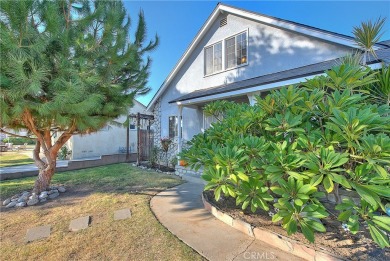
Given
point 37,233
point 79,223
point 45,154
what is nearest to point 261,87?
point 79,223

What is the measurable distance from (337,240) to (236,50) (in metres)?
9.18

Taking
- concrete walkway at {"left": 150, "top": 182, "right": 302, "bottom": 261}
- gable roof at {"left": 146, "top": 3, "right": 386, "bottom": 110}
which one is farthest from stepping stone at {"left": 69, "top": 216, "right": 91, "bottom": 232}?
gable roof at {"left": 146, "top": 3, "right": 386, "bottom": 110}

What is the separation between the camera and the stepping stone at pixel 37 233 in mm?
3979

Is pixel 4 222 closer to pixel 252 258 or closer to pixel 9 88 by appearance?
pixel 9 88

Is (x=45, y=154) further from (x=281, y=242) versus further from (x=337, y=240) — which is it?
(x=337, y=240)

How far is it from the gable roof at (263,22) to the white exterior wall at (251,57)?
11.8 inches

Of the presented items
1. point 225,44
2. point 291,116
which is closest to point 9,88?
point 291,116

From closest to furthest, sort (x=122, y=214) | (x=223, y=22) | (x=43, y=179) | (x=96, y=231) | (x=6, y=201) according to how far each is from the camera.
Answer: (x=96, y=231) → (x=122, y=214) → (x=6, y=201) → (x=43, y=179) → (x=223, y=22)

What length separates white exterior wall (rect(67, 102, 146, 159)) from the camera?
50.7 ft

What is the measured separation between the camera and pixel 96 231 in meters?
4.11

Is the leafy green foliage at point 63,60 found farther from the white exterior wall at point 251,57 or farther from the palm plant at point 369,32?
the palm plant at point 369,32

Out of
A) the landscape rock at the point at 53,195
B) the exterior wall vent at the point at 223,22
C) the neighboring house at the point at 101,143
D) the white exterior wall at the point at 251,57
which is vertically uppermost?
the exterior wall vent at the point at 223,22

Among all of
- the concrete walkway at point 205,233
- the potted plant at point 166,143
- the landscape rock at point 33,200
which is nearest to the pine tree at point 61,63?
the landscape rock at point 33,200

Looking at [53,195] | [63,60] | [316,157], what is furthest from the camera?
[53,195]
